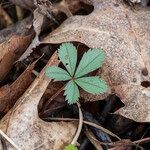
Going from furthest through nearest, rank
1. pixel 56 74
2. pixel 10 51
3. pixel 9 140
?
pixel 10 51 → pixel 56 74 → pixel 9 140

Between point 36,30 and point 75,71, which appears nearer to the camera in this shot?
point 75,71

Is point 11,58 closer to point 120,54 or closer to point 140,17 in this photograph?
point 120,54

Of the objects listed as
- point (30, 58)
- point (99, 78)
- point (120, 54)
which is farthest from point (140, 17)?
point (30, 58)

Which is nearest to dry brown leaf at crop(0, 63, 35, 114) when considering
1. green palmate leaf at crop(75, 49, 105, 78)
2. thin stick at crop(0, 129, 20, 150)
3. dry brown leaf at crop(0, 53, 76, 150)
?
dry brown leaf at crop(0, 53, 76, 150)

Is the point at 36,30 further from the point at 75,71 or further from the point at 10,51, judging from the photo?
the point at 75,71

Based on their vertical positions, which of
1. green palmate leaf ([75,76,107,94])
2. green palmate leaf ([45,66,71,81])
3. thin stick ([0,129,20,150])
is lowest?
green palmate leaf ([75,76,107,94])

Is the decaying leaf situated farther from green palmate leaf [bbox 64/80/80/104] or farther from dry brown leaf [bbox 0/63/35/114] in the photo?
green palmate leaf [bbox 64/80/80/104]

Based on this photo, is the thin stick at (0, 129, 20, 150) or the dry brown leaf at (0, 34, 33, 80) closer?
the thin stick at (0, 129, 20, 150)

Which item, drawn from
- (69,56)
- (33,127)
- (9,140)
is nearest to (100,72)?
(69,56)
